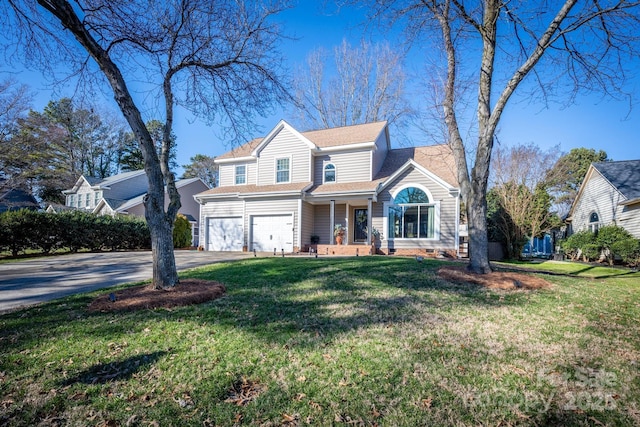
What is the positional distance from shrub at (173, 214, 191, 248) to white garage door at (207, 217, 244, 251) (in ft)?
12.2

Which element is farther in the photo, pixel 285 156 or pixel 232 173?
pixel 232 173

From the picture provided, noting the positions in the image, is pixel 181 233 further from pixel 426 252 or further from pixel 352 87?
pixel 352 87

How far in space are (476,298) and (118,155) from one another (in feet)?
141

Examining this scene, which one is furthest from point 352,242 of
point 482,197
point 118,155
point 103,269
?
point 118,155

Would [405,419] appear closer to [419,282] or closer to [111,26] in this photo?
[419,282]

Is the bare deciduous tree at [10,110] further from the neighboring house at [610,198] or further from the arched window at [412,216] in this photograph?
the neighboring house at [610,198]

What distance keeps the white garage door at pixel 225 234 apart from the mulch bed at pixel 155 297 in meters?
11.6

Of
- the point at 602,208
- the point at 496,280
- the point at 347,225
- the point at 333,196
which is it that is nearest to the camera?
the point at 496,280

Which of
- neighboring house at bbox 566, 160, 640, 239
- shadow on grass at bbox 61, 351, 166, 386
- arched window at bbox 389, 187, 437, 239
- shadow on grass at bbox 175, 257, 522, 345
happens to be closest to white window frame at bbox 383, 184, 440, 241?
arched window at bbox 389, 187, 437, 239

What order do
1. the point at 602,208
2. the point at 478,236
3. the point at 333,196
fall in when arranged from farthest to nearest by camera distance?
the point at 602,208, the point at 333,196, the point at 478,236

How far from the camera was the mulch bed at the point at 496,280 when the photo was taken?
20.6ft

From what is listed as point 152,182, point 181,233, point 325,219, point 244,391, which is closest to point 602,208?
point 325,219

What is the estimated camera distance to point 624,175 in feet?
52.8

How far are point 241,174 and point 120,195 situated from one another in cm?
1630
